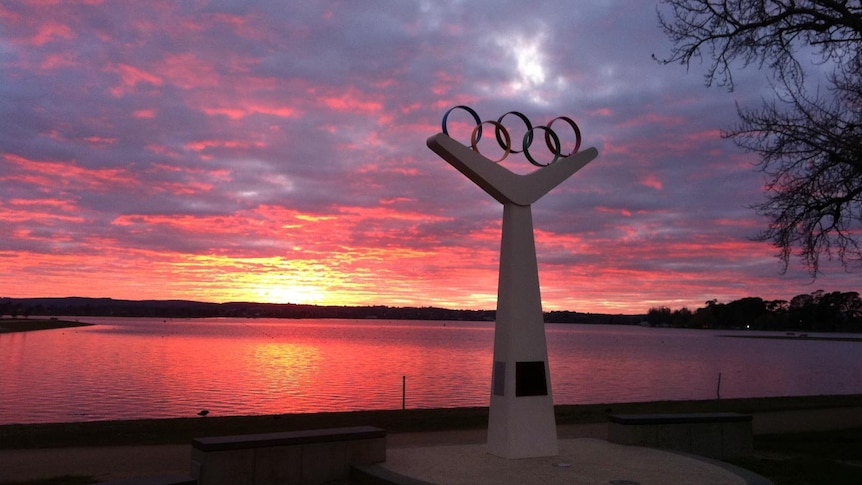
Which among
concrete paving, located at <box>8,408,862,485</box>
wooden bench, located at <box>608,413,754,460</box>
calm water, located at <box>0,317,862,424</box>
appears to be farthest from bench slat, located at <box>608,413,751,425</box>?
calm water, located at <box>0,317,862,424</box>

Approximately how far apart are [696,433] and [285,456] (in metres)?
8.01

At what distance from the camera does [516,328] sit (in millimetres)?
12586

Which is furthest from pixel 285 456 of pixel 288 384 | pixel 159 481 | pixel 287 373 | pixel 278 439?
pixel 287 373

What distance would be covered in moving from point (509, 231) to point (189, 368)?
144 feet

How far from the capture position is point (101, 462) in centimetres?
1302

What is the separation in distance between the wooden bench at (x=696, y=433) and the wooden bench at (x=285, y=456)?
492cm

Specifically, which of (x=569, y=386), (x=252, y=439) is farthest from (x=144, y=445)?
(x=569, y=386)

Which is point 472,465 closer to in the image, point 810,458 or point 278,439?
point 278,439

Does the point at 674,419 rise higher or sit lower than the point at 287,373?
higher

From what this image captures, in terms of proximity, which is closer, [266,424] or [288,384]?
[266,424]

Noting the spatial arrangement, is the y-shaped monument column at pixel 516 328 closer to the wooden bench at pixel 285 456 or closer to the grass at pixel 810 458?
the wooden bench at pixel 285 456

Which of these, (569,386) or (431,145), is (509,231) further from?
(569,386)

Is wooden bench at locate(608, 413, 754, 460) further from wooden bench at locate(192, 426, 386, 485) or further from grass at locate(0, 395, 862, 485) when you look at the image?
wooden bench at locate(192, 426, 386, 485)

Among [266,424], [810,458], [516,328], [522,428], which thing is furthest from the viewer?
[266,424]
